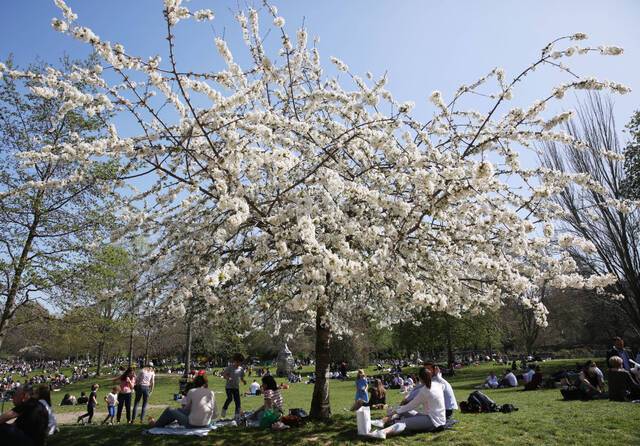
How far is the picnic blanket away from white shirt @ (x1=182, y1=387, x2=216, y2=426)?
127 mm

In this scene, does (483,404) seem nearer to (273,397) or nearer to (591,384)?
(591,384)

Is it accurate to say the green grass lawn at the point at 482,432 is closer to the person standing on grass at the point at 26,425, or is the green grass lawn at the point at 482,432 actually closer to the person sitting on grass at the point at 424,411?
the person sitting on grass at the point at 424,411

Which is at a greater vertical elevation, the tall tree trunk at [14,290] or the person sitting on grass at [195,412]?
the tall tree trunk at [14,290]

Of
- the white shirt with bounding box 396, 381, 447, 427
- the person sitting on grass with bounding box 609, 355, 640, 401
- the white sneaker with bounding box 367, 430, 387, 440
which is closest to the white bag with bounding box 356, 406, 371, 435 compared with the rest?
the white sneaker with bounding box 367, 430, 387, 440

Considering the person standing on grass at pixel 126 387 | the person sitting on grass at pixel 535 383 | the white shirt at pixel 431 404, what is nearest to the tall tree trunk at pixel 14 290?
the person standing on grass at pixel 126 387

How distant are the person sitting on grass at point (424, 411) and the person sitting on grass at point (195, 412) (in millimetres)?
3398

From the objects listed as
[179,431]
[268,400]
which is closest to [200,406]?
[179,431]

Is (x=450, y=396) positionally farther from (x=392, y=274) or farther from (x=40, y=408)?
(x=40, y=408)

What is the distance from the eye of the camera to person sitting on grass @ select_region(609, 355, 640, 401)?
9.09m

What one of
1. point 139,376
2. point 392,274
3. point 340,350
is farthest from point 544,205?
point 340,350

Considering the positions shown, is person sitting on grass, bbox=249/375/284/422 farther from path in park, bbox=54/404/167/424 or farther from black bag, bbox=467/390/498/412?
path in park, bbox=54/404/167/424

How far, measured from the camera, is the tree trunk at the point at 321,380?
870cm

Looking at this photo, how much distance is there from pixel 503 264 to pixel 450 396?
12.3 ft

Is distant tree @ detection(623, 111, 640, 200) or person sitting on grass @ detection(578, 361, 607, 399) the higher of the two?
distant tree @ detection(623, 111, 640, 200)
